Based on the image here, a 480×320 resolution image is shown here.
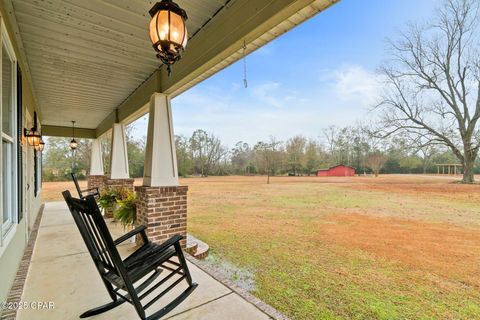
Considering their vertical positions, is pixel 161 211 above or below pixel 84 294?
above

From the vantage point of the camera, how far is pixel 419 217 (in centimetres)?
717

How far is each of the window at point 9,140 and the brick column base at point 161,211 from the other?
1.38 metres

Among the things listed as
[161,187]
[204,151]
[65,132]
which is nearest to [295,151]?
[204,151]

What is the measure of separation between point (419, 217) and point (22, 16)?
31.7ft

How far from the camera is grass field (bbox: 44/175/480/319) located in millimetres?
2590

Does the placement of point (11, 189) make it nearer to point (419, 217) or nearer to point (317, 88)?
point (419, 217)

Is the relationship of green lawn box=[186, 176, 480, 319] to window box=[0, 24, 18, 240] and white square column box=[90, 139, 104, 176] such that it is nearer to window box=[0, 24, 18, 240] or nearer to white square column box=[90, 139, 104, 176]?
window box=[0, 24, 18, 240]

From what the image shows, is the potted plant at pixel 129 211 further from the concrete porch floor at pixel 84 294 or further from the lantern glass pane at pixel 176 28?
the lantern glass pane at pixel 176 28

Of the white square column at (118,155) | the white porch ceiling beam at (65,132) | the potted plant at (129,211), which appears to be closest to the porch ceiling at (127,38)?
the white square column at (118,155)

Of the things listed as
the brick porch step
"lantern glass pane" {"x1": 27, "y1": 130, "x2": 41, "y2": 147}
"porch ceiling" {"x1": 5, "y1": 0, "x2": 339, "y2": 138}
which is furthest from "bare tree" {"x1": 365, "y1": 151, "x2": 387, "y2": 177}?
"lantern glass pane" {"x1": 27, "y1": 130, "x2": 41, "y2": 147}

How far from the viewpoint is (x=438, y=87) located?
59.7 ft

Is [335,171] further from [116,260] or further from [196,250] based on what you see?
[116,260]

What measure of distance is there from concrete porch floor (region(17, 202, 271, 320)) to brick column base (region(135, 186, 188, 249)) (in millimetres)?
593

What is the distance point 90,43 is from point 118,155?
353 cm
